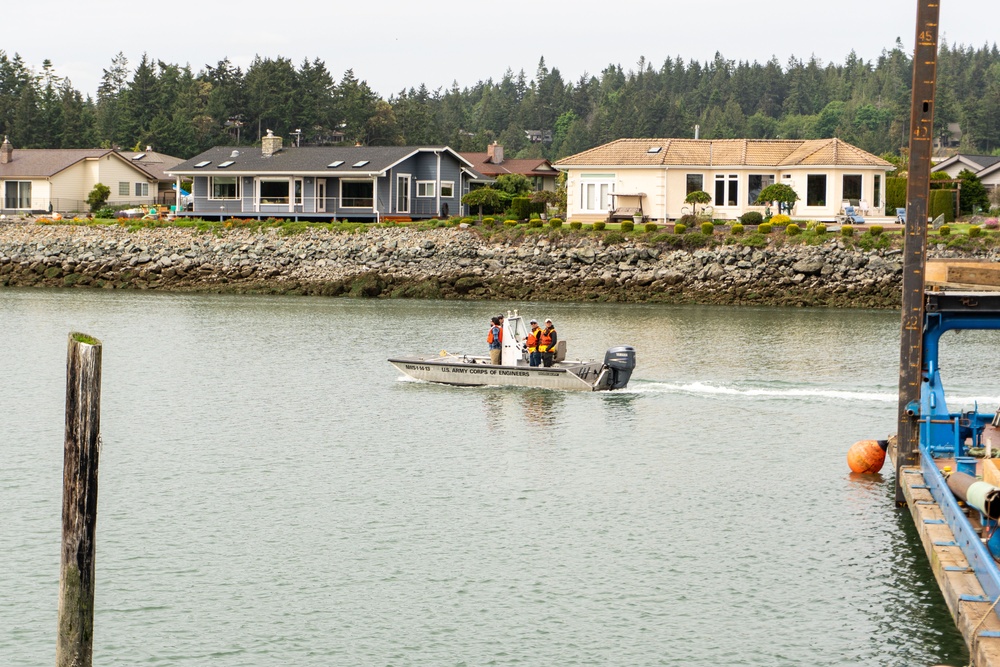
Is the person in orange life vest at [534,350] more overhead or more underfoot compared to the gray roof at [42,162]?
more underfoot

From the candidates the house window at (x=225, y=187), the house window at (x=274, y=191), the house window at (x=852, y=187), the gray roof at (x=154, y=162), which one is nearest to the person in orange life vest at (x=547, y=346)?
the house window at (x=852, y=187)

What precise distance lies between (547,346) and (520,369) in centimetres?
92

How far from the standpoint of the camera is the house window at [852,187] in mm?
65625

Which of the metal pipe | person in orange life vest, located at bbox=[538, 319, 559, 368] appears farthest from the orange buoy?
person in orange life vest, located at bbox=[538, 319, 559, 368]

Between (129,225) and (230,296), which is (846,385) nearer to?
(230,296)

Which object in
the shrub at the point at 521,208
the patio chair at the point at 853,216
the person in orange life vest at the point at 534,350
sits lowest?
the person in orange life vest at the point at 534,350

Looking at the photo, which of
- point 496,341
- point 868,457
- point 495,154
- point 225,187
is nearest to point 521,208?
point 225,187

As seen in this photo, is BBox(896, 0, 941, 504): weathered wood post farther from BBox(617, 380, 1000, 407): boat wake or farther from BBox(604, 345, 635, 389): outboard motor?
BBox(604, 345, 635, 389): outboard motor

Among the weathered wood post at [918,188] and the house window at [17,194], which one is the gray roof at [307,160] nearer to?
the house window at [17,194]

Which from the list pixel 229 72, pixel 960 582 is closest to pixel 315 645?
pixel 960 582

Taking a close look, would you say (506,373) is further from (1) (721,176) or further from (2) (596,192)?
(2) (596,192)

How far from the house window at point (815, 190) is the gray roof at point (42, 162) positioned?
156ft

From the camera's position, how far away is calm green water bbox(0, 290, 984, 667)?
625 inches

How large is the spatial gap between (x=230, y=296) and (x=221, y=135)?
219 ft
